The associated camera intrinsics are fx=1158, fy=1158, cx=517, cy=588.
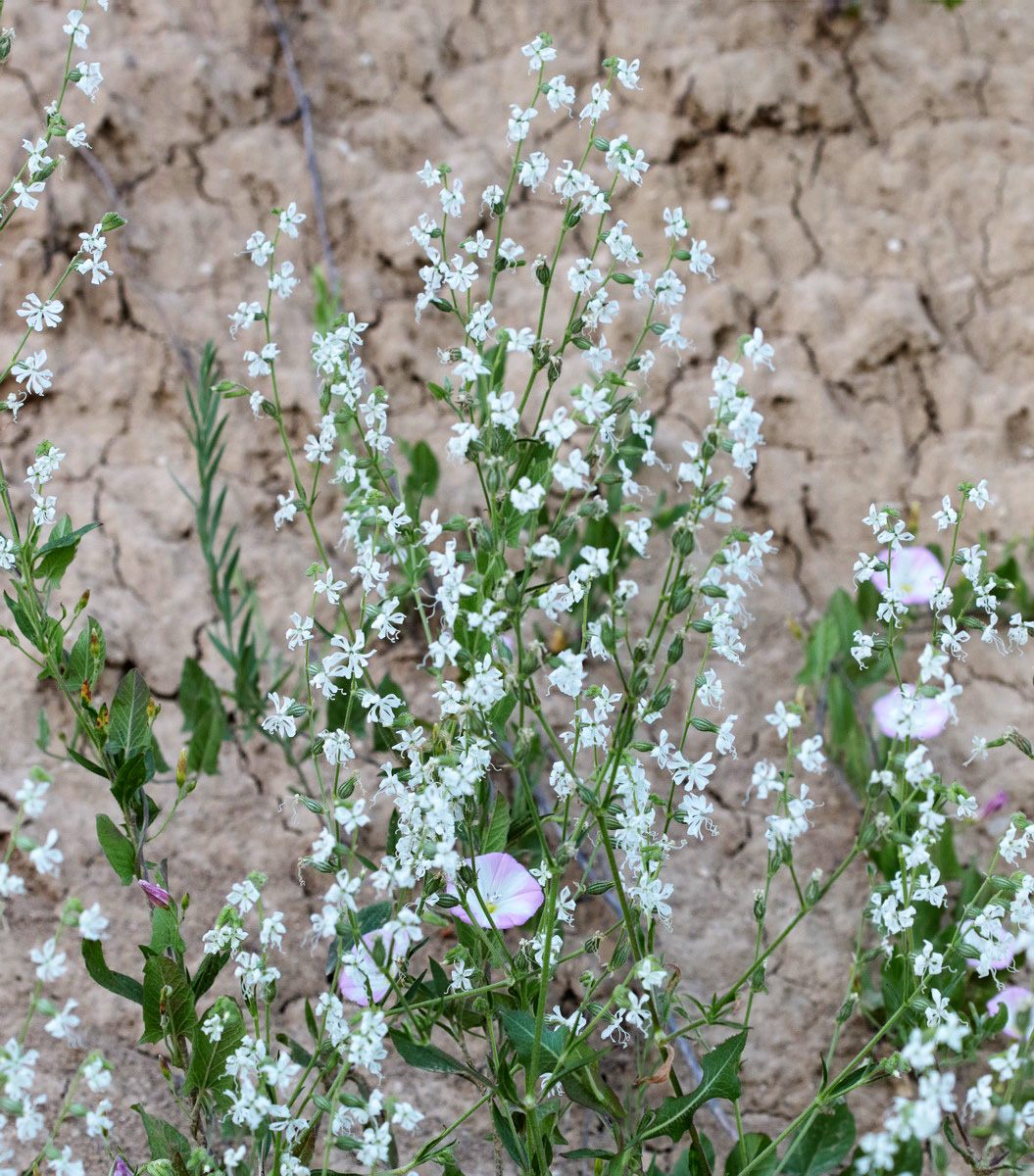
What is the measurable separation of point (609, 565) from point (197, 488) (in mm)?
1610

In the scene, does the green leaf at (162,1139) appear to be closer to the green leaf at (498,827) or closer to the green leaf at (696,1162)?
the green leaf at (498,827)

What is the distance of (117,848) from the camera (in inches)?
62.2

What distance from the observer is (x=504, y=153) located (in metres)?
3.31

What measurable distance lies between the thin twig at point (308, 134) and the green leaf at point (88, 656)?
1.63 metres

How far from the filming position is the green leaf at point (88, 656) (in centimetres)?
164

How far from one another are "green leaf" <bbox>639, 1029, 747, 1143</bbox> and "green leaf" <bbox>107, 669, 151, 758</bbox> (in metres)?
0.86

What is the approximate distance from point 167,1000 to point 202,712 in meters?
0.85

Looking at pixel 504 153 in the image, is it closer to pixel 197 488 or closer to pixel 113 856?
pixel 197 488

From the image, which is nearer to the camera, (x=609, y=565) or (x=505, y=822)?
(x=609, y=565)

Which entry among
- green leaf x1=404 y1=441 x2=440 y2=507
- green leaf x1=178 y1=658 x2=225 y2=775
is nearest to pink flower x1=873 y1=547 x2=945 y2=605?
green leaf x1=404 y1=441 x2=440 y2=507

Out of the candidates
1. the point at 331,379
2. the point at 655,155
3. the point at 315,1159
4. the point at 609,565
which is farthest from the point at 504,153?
the point at 315,1159

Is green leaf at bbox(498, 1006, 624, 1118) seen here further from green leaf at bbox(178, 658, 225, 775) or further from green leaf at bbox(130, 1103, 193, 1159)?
green leaf at bbox(178, 658, 225, 775)

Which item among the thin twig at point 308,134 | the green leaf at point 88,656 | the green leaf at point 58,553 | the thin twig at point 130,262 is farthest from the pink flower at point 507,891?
the thin twig at point 308,134

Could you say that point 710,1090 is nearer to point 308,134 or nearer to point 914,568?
point 914,568
